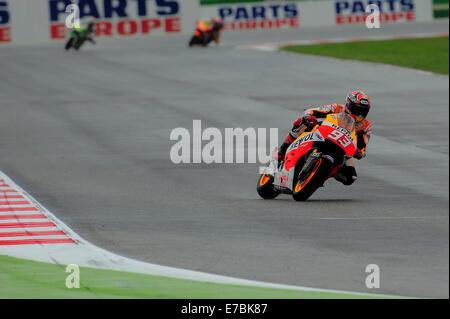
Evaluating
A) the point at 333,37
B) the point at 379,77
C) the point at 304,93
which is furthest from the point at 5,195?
the point at 333,37

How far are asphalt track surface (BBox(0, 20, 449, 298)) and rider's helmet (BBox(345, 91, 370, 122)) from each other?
3.58ft

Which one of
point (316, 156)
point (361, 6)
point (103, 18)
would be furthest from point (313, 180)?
point (361, 6)

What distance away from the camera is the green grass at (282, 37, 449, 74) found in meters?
33.4

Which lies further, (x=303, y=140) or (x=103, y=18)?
(x=103, y=18)

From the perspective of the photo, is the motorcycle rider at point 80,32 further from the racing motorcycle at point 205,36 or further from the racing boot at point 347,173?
the racing boot at point 347,173

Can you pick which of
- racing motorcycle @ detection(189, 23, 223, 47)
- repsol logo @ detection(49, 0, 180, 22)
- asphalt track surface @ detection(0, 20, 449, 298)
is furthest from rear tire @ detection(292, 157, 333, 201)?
repsol logo @ detection(49, 0, 180, 22)

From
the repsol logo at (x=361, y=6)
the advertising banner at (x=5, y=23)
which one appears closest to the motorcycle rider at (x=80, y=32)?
the advertising banner at (x=5, y=23)

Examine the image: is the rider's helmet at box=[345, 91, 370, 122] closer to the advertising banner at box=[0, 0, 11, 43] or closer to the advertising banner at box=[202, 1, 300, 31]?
the advertising banner at box=[0, 0, 11, 43]

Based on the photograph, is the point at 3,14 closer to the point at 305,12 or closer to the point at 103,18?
the point at 103,18

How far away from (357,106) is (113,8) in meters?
34.1

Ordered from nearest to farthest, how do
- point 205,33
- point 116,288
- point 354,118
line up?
1. point 116,288
2. point 354,118
3. point 205,33

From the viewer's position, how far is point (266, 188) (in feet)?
44.5

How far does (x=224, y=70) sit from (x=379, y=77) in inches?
213

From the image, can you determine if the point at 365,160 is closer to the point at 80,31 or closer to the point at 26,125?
the point at 26,125
